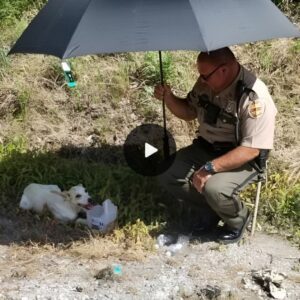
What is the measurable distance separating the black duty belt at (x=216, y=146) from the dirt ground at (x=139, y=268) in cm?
64

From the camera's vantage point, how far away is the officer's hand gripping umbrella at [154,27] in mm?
3299

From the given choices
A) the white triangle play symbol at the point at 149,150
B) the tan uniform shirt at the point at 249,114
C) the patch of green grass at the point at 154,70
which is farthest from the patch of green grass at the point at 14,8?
the tan uniform shirt at the point at 249,114

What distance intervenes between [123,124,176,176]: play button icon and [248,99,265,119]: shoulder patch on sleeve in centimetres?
92

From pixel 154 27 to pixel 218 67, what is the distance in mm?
637

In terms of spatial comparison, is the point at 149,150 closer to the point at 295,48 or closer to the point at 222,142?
the point at 222,142

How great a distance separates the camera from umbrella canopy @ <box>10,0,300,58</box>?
3.30 m

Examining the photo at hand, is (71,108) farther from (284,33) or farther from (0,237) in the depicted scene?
(284,33)

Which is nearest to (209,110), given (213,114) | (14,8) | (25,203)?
(213,114)

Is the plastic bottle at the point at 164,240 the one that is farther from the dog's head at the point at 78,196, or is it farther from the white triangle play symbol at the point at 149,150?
Answer: the white triangle play symbol at the point at 149,150

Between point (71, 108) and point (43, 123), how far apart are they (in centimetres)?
32

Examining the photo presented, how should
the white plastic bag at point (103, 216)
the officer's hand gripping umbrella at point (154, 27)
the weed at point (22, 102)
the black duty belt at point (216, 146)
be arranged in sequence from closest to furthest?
the officer's hand gripping umbrella at point (154, 27) → the black duty belt at point (216, 146) → the white plastic bag at point (103, 216) → the weed at point (22, 102)

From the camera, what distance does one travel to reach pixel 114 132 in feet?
18.0

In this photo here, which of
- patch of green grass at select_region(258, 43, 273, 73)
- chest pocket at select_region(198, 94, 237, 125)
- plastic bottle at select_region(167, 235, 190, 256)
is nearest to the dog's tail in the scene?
plastic bottle at select_region(167, 235, 190, 256)

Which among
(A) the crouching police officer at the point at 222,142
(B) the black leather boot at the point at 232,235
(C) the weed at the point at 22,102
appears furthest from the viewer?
(C) the weed at the point at 22,102
